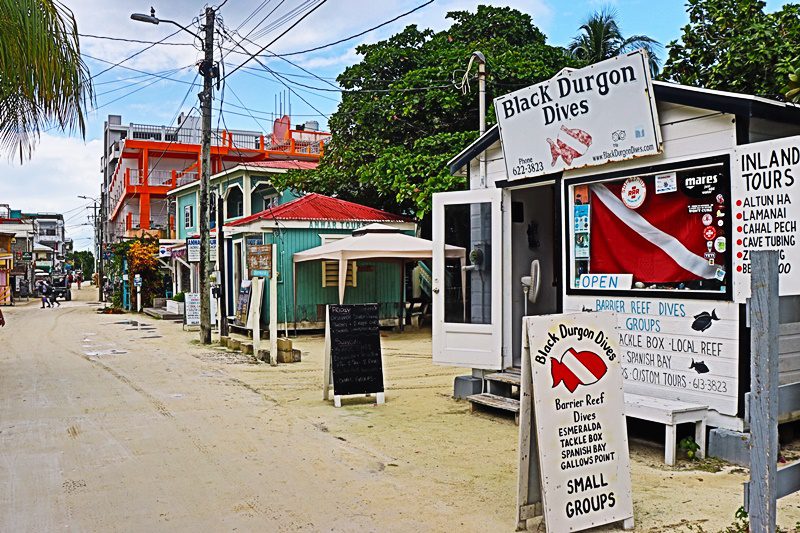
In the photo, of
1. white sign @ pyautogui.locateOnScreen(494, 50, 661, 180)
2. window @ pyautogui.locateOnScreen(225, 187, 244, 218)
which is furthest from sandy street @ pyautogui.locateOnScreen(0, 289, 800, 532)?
window @ pyautogui.locateOnScreen(225, 187, 244, 218)

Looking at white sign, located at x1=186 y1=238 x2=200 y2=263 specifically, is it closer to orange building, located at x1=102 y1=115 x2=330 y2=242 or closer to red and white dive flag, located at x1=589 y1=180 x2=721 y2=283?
red and white dive flag, located at x1=589 y1=180 x2=721 y2=283

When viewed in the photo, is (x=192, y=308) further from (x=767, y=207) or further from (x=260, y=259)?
(x=767, y=207)

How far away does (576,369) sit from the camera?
4973 mm

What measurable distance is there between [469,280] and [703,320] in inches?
121

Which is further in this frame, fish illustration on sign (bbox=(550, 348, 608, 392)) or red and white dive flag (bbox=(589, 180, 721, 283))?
red and white dive flag (bbox=(589, 180, 721, 283))

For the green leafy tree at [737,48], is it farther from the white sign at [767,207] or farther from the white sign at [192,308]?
the white sign at [192,308]

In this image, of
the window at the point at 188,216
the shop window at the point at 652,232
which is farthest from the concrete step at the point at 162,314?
the shop window at the point at 652,232

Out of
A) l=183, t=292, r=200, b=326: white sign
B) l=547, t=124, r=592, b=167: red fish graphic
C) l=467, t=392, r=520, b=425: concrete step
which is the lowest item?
l=467, t=392, r=520, b=425: concrete step

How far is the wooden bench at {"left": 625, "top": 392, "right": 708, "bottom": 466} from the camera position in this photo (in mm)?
6367

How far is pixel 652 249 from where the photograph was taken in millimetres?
7199

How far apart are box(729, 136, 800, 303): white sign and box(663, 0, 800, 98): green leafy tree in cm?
532

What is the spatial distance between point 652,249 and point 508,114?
2.26 m

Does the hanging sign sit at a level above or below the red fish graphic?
below

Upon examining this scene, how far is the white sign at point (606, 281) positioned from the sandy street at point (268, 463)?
158 cm
